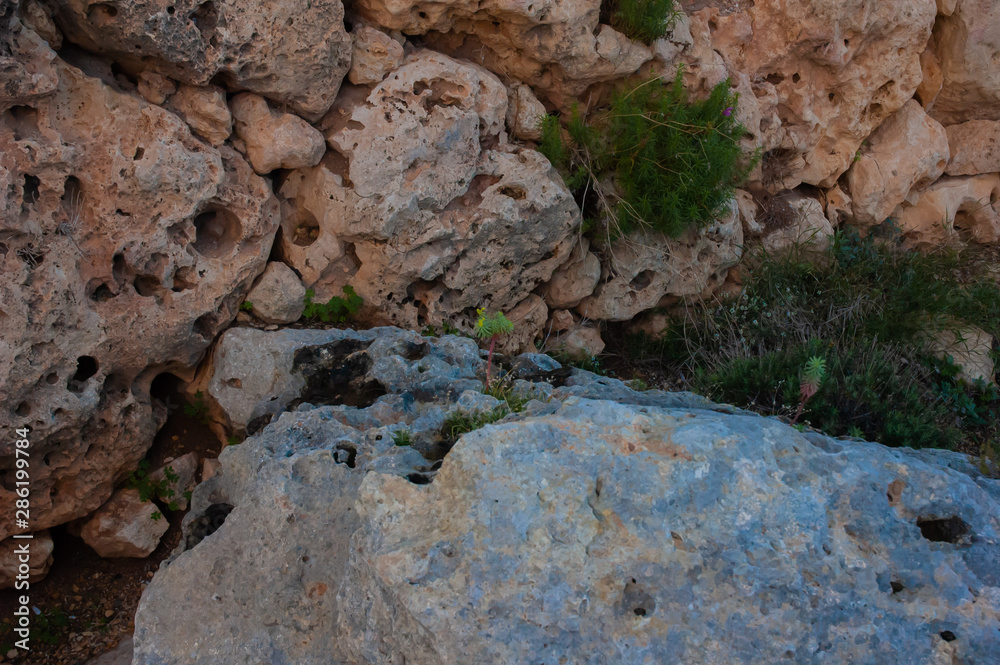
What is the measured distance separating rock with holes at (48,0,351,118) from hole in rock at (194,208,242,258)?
2.43 feet

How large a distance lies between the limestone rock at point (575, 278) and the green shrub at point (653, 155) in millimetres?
309

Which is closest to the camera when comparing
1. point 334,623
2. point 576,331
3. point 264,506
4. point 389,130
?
point 334,623

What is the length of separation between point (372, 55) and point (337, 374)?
2017 millimetres

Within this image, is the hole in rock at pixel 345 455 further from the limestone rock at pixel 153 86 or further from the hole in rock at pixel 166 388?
the limestone rock at pixel 153 86

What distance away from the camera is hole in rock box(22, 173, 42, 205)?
3.47 meters

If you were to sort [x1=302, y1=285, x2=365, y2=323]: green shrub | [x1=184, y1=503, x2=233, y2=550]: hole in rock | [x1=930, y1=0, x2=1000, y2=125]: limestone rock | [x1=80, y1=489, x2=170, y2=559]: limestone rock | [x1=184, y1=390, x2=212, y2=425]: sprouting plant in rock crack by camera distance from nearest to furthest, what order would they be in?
[x1=184, y1=503, x2=233, y2=550]: hole in rock
[x1=80, y1=489, x2=170, y2=559]: limestone rock
[x1=184, y1=390, x2=212, y2=425]: sprouting plant in rock crack
[x1=302, y1=285, x2=365, y2=323]: green shrub
[x1=930, y1=0, x2=1000, y2=125]: limestone rock

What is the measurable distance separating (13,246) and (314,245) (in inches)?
61.2

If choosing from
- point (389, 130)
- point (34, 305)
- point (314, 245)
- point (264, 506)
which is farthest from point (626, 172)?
point (34, 305)

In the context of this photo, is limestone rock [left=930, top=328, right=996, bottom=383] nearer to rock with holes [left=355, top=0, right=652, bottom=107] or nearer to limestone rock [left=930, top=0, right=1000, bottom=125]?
limestone rock [left=930, top=0, right=1000, bottom=125]

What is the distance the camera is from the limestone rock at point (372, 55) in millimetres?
4289

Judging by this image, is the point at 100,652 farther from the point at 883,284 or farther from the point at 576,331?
the point at 883,284

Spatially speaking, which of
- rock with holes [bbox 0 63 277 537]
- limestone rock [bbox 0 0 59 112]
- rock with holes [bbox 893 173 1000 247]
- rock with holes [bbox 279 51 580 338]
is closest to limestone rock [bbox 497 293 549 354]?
rock with holes [bbox 279 51 580 338]

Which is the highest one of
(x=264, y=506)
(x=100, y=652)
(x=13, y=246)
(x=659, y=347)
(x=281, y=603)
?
(x=13, y=246)

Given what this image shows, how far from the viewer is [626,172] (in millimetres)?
4711
